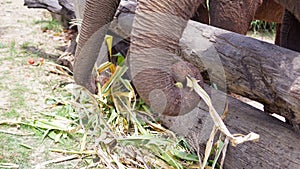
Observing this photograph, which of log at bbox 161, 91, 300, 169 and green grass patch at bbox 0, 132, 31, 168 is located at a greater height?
log at bbox 161, 91, 300, 169

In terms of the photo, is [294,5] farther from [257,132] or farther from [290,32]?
[290,32]

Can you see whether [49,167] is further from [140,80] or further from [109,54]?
[109,54]

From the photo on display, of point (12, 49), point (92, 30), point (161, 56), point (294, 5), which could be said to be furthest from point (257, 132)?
point (12, 49)

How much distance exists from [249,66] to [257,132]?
0.31 metres

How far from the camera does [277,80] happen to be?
188 cm

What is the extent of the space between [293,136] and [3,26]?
3.74m

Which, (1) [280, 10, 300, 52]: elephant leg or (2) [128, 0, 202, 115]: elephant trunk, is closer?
(2) [128, 0, 202, 115]: elephant trunk

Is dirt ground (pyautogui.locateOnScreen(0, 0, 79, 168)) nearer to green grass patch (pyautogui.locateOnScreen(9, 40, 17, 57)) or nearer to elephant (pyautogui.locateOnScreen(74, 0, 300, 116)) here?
green grass patch (pyautogui.locateOnScreen(9, 40, 17, 57))

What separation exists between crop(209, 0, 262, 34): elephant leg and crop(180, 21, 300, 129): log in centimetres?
22

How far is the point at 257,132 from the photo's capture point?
2.07m

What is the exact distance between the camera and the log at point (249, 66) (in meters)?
1.84

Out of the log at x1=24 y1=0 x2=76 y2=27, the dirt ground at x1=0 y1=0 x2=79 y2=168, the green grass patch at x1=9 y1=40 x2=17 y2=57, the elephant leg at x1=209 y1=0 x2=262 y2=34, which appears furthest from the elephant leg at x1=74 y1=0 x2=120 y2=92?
the green grass patch at x1=9 y1=40 x2=17 y2=57

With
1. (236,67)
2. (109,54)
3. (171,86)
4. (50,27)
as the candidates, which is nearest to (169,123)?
(236,67)

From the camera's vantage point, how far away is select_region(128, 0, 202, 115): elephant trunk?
152 cm
